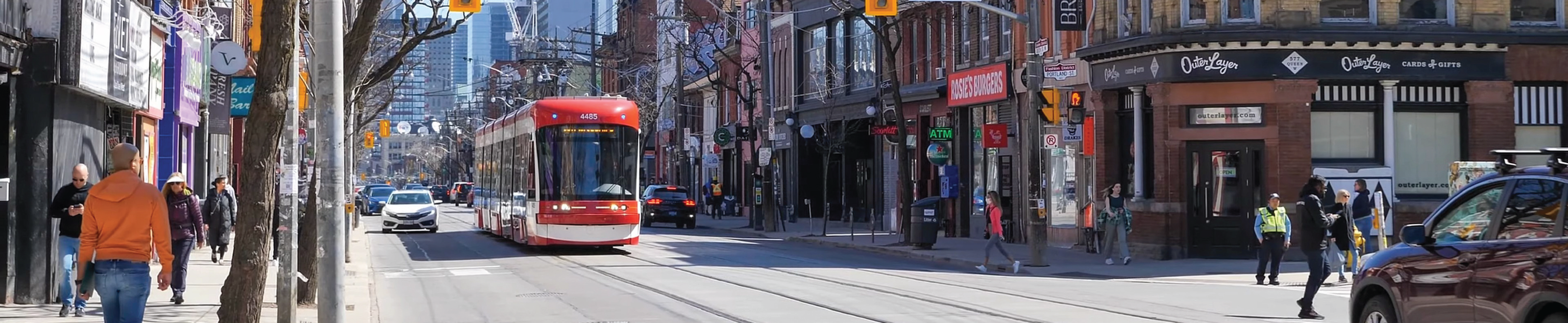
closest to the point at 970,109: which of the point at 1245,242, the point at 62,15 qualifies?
the point at 1245,242

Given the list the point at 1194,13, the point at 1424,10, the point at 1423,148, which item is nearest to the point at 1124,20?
the point at 1194,13

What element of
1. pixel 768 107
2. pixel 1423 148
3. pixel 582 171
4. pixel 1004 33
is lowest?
pixel 582 171

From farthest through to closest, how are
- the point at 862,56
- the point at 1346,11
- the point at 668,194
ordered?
the point at 668,194, the point at 862,56, the point at 1346,11

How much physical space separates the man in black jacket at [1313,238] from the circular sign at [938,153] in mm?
17768

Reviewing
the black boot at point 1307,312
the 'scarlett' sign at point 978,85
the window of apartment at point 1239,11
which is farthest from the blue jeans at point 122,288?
the 'scarlett' sign at point 978,85

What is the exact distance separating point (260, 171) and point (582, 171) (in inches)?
601

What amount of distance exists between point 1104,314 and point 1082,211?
15675mm

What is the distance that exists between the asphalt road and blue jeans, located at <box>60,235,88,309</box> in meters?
2.94

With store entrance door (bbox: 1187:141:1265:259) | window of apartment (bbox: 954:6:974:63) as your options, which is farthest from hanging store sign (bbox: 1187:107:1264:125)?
window of apartment (bbox: 954:6:974:63)

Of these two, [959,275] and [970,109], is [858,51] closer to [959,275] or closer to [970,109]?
[970,109]

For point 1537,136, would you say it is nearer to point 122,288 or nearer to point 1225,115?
point 1225,115

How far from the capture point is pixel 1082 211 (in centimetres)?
3098

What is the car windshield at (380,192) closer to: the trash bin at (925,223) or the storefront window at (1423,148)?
the trash bin at (925,223)

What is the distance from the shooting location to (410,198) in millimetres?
43719
